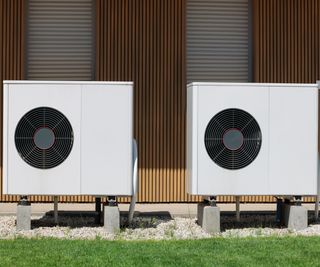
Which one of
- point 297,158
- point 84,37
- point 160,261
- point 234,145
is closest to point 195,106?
point 234,145

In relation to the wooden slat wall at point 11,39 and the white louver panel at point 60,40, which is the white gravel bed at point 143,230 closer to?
the wooden slat wall at point 11,39

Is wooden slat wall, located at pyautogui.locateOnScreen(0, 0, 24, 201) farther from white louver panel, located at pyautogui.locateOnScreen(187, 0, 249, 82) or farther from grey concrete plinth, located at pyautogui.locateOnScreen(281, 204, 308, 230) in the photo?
grey concrete plinth, located at pyautogui.locateOnScreen(281, 204, 308, 230)

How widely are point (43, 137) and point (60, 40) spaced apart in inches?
157

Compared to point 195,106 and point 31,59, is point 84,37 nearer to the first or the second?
point 31,59

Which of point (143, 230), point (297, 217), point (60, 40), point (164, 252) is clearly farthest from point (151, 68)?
point (164, 252)

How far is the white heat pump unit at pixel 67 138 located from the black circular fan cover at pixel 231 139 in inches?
44.5

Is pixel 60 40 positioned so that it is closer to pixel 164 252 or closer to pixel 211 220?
pixel 211 220

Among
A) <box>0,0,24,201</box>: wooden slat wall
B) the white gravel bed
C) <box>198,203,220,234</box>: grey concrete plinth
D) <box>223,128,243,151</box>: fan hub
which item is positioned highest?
<box>0,0,24,201</box>: wooden slat wall

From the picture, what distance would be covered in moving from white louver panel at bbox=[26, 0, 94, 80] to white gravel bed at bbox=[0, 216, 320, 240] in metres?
3.37

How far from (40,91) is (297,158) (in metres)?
3.62

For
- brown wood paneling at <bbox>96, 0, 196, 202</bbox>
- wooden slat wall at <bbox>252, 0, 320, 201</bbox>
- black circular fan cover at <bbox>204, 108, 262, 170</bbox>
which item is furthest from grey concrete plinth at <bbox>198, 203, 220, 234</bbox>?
wooden slat wall at <bbox>252, 0, 320, 201</bbox>

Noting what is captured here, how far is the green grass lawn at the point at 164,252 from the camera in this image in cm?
869

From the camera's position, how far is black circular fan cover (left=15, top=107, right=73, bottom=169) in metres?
11.0

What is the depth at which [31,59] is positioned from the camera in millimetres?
14562
